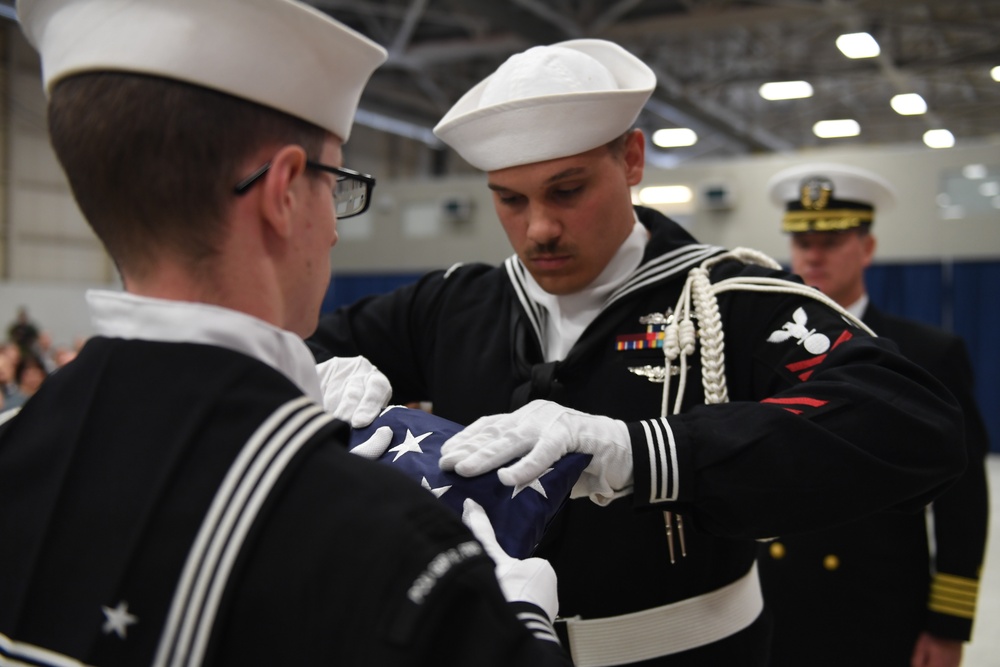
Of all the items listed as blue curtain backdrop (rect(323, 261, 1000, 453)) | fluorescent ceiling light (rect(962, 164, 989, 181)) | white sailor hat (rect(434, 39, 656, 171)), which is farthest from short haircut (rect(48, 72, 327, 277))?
fluorescent ceiling light (rect(962, 164, 989, 181))

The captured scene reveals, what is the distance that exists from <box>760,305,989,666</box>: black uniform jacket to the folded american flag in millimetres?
1609

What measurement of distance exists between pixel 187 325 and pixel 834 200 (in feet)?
9.54

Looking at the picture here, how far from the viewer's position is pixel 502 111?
169 cm

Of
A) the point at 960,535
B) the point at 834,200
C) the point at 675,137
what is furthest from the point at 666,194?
the point at 960,535

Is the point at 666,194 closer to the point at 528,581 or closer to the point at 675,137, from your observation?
the point at 675,137

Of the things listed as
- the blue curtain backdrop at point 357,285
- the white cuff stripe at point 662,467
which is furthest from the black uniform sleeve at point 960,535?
the blue curtain backdrop at point 357,285

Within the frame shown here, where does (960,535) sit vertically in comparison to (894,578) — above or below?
above

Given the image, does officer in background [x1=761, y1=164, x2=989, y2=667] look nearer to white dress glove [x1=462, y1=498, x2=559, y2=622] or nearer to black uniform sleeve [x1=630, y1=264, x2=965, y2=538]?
black uniform sleeve [x1=630, y1=264, x2=965, y2=538]

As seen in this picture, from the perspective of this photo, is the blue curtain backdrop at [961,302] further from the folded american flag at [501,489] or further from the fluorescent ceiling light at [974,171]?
the folded american flag at [501,489]

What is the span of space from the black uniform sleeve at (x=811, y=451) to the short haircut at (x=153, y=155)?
77 cm

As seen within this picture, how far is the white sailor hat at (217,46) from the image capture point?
846 millimetres

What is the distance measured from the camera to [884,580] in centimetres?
257

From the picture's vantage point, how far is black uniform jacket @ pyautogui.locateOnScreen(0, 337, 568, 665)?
0.73 meters

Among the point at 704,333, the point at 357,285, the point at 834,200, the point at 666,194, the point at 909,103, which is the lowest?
the point at 704,333
